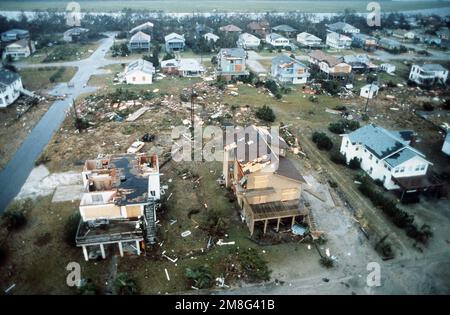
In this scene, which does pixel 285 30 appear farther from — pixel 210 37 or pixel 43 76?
pixel 43 76

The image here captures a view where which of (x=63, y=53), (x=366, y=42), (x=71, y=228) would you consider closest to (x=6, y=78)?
(x=63, y=53)

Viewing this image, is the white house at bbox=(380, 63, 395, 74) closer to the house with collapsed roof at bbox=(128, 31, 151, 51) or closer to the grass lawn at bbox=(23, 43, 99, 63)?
the house with collapsed roof at bbox=(128, 31, 151, 51)

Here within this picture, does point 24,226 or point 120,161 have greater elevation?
point 120,161

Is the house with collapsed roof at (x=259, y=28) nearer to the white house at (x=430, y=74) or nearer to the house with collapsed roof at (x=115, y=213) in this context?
the white house at (x=430, y=74)

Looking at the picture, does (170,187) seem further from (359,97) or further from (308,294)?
(359,97)

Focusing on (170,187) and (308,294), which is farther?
(170,187)

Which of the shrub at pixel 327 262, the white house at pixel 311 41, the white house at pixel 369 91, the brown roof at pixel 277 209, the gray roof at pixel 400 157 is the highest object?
the white house at pixel 311 41

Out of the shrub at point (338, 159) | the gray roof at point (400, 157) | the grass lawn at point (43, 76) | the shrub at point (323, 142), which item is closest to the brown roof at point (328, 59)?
the shrub at point (323, 142)
